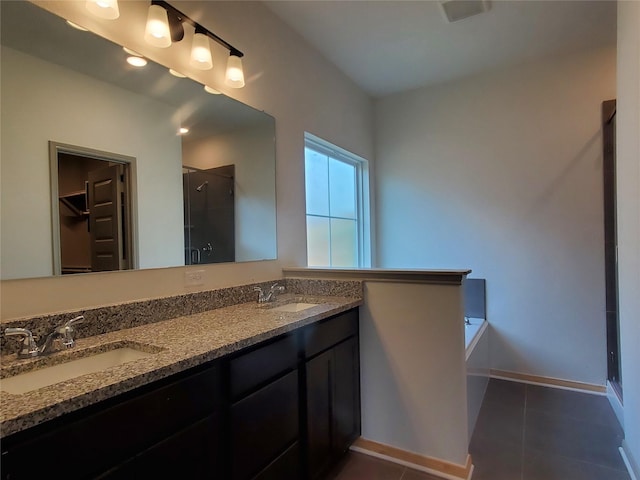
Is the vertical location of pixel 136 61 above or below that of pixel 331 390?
above

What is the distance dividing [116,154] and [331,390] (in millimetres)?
1471

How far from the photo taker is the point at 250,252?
2.18 meters

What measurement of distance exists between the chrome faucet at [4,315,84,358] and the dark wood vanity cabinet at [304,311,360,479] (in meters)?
0.89

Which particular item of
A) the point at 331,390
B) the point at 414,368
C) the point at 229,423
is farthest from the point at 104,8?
the point at 414,368

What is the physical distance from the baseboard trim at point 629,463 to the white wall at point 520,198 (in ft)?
3.29

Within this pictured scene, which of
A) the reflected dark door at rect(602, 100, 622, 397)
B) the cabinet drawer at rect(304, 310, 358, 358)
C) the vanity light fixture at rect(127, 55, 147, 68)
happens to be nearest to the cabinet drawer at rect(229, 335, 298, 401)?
the cabinet drawer at rect(304, 310, 358, 358)

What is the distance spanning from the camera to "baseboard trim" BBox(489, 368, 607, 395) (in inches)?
111

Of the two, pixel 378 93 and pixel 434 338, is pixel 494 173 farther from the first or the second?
pixel 434 338

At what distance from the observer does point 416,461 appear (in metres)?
1.94

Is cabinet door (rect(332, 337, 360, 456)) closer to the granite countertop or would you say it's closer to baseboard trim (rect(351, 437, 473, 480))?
baseboard trim (rect(351, 437, 473, 480))

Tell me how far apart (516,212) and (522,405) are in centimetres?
153

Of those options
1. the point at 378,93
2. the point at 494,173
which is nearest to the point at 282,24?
the point at 378,93

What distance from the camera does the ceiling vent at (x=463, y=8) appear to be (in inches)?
87.2

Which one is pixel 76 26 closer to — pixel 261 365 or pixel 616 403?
pixel 261 365
